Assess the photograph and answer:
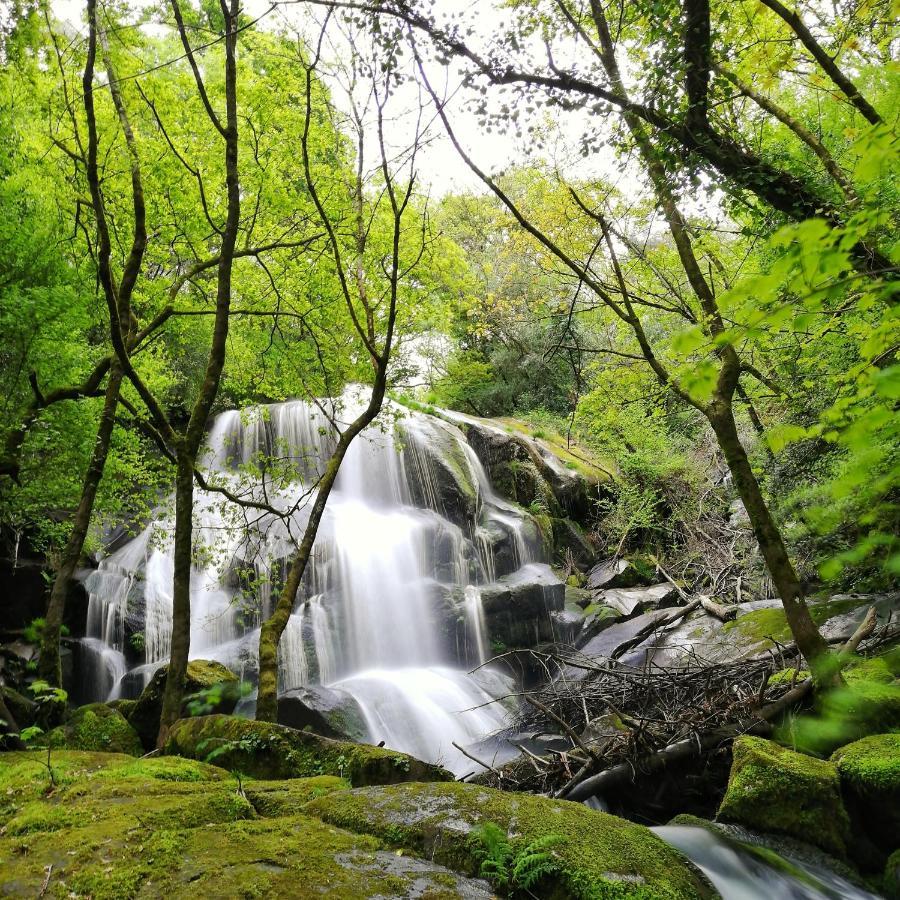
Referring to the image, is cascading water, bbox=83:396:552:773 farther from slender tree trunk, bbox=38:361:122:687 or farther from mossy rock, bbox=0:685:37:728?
mossy rock, bbox=0:685:37:728

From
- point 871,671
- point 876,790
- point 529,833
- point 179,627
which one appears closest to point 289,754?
point 179,627

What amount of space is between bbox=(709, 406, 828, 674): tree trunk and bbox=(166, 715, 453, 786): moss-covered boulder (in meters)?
3.29

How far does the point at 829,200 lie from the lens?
537cm

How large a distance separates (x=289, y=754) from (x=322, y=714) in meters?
4.39

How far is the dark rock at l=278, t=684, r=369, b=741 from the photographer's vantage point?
27.2 feet

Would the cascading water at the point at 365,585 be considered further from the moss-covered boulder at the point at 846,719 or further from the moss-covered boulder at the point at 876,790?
the moss-covered boulder at the point at 876,790

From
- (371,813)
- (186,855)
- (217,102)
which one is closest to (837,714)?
(371,813)

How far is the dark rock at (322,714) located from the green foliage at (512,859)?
637 centimetres

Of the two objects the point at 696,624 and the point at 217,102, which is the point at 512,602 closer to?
the point at 696,624

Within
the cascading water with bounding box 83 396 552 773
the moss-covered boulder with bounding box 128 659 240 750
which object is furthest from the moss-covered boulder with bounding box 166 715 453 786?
the cascading water with bounding box 83 396 552 773

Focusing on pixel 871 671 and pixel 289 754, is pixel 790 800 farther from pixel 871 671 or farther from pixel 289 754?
pixel 289 754

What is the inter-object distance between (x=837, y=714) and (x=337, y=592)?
9.99 meters

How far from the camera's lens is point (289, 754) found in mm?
4391

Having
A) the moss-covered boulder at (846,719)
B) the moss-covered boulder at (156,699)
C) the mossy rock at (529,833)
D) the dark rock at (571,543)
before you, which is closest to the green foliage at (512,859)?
the mossy rock at (529,833)
